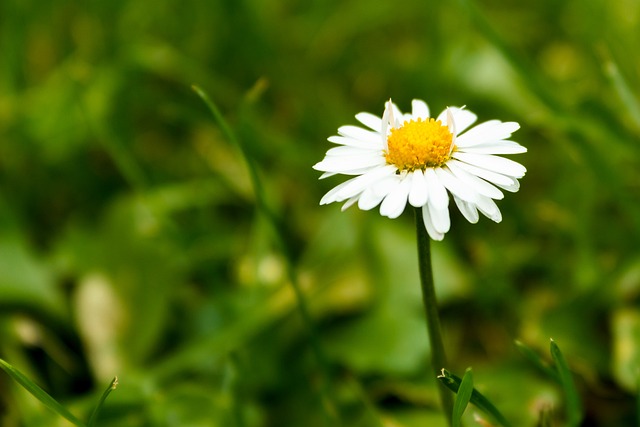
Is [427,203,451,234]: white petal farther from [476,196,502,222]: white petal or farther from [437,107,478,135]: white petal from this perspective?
[437,107,478,135]: white petal

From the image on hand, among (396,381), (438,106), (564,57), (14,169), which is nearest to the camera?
(396,381)

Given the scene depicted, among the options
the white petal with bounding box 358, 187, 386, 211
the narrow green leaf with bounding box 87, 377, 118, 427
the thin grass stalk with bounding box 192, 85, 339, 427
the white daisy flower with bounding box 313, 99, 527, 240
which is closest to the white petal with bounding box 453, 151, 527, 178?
the white daisy flower with bounding box 313, 99, 527, 240

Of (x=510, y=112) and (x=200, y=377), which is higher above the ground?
(x=510, y=112)

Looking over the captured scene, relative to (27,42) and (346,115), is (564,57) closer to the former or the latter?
(346,115)

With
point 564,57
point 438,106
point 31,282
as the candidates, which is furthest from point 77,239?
point 564,57

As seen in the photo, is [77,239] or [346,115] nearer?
[77,239]
